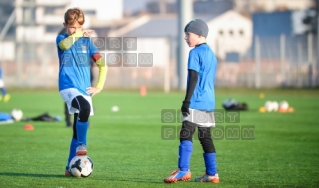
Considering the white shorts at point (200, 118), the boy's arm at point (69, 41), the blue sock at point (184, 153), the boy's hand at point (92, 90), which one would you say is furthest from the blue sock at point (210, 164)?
the boy's arm at point (69, 41)

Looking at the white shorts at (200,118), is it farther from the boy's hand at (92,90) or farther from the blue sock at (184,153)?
the boy's hand at (92,90)

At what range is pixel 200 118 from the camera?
927 centimetres

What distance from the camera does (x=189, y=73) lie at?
361 inches

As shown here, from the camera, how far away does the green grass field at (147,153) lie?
954cm

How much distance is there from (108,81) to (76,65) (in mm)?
38035

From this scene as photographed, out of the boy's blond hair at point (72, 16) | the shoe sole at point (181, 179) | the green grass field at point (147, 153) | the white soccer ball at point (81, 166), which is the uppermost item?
the boy's blond hair at point (72, 16)

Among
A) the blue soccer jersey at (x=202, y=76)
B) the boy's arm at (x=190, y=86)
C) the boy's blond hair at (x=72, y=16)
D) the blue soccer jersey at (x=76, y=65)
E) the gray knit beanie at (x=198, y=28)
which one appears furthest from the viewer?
the blue soccer jersey at (x=76, y=65)

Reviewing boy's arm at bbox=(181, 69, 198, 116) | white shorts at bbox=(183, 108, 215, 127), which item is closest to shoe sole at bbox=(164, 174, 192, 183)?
white shorts at bbox=(183, 108, 215, 127)

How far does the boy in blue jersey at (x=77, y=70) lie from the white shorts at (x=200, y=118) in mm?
1270

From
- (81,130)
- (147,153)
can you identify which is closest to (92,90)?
(81,130)

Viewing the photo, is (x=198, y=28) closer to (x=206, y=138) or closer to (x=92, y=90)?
(x=206, y=138)

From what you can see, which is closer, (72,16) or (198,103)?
(198,103)

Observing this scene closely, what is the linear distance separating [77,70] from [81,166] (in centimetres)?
124

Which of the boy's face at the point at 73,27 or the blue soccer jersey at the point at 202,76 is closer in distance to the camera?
the blue soccer jersey at the point at 202,76
